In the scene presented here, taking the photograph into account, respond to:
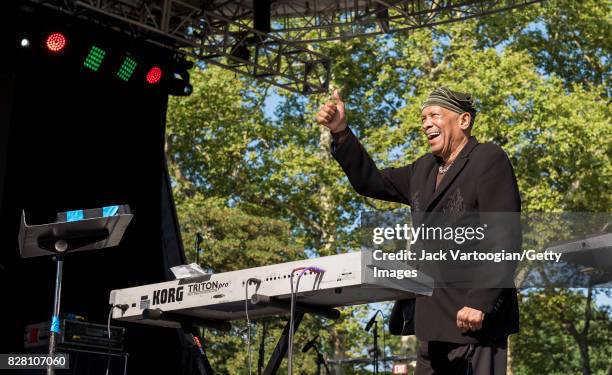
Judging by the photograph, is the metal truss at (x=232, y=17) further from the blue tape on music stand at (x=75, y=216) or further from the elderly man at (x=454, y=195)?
the elderly man at (x=454, y=195)

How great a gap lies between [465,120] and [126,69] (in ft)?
19.6

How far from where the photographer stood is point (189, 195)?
2061 centimetres

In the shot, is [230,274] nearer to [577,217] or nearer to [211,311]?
[211,311]

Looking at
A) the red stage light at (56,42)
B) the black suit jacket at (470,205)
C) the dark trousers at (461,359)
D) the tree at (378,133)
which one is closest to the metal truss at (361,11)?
the red stage light at (56,42)

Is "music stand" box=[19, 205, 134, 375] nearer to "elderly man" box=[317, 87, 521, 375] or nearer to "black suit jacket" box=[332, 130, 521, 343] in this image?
"elderly man" box=[317, 87, 521, 375]

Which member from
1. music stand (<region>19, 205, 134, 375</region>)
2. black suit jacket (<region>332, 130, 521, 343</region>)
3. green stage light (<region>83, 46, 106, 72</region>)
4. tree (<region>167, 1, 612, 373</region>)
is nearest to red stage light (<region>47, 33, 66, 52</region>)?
green stage light (<region>83, 46, 106, 72</region>)

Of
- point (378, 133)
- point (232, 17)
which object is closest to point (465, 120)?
point (232, 17)

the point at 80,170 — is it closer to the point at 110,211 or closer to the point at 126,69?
the point at 126,69

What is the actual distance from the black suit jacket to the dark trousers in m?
0.03

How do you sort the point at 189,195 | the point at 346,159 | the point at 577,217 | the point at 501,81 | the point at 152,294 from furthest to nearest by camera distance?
the point at 189,195 < the point at 501,81 < the point at 152,294 < the point at 577,217 < the point at 346,159

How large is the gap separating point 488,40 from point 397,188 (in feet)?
56.2

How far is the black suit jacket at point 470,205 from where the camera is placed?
2.60 metres

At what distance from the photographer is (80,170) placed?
26.9ft

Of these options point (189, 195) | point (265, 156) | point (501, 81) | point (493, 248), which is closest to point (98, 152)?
point (493, 248)
